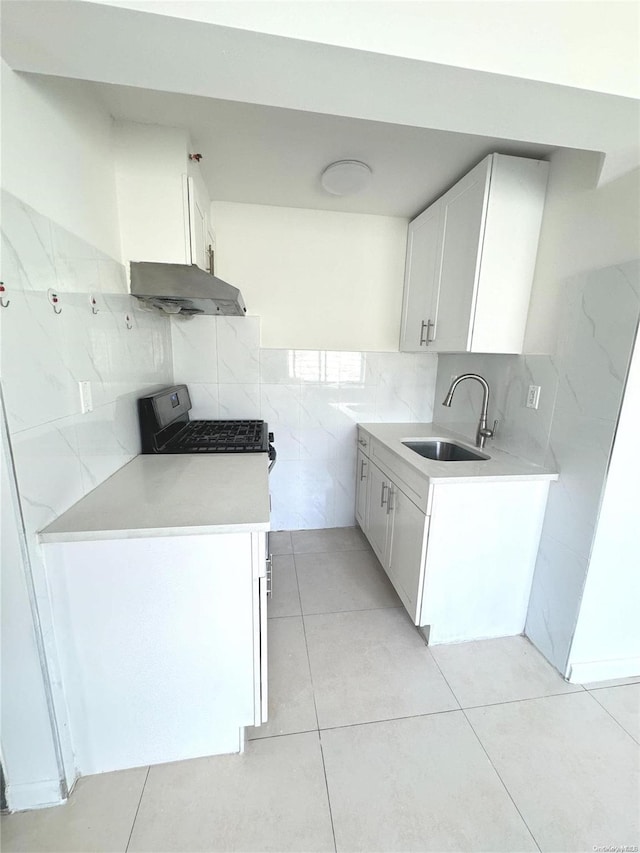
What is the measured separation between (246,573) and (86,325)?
3.40 feet

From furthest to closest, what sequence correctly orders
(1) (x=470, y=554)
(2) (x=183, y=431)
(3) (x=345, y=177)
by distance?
1. (2) (x=183, y=431)
2. (3) (x=345, y=177)
3. (1) (x=470, y=554)

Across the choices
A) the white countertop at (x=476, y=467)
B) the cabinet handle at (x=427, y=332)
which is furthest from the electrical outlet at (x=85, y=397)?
the cabinet handle at (x=427, y=332)

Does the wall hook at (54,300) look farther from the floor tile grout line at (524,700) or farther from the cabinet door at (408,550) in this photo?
the floor tile grout line at (524,700)

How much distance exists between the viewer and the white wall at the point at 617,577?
1.30 metres

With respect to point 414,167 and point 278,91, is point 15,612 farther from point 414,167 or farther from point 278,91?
point 414,167

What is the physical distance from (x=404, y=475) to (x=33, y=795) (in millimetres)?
1757

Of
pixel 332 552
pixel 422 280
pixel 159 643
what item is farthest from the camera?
pixel 332 552

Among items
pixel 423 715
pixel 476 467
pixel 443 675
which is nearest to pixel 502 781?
pixel 423 715

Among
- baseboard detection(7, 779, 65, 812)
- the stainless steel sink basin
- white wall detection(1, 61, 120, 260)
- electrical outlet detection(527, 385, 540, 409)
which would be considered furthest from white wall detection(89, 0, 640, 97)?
baseboard detection(7, 779, 65, 812)

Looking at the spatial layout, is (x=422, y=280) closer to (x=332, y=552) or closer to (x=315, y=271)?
(x=315, y=271)

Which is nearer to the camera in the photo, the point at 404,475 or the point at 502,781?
the point at 502,781

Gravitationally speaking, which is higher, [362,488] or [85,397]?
[85,397]

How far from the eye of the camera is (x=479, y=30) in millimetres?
791

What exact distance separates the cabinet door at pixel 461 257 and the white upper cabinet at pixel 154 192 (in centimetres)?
135
